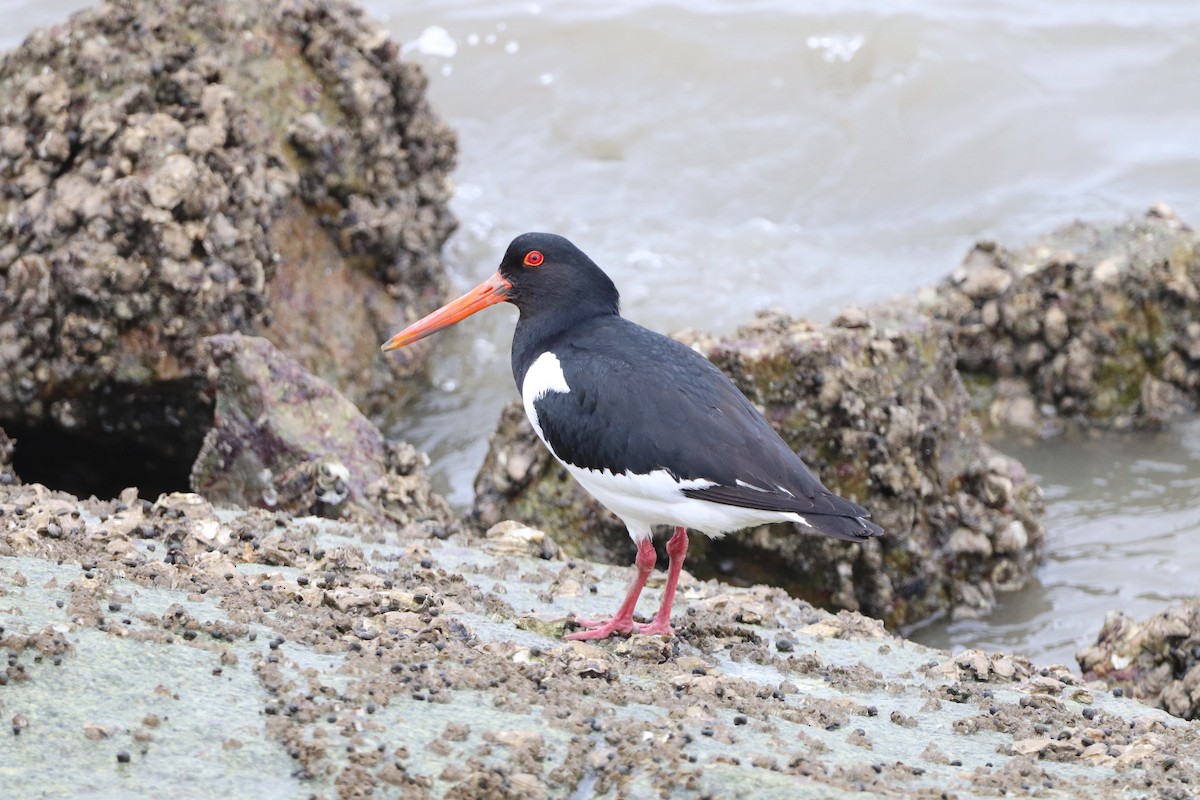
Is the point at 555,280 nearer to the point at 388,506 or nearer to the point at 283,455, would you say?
the point at 388,506

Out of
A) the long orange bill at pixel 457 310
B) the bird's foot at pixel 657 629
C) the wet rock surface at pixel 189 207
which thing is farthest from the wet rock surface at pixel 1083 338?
the bird's foot at pixel 657 629

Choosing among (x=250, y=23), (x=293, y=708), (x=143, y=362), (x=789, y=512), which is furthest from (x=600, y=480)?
(x=250, y=23)

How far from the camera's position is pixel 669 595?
16.4 feet

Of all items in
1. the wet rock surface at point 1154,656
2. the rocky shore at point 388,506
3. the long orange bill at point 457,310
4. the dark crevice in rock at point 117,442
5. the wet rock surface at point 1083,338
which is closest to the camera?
the rocky shore at point 388,506

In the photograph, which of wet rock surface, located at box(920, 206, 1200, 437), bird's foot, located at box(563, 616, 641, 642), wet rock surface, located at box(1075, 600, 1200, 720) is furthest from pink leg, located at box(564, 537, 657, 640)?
wet rock surface, located at box(920, 206, 1200, 437)

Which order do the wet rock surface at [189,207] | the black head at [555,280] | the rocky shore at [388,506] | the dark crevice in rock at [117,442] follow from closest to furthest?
the rocky shore at [388,506] < the black head at [555,280] < the wet rock surface at [189,207] < the dark crevice in rock at [117,442]

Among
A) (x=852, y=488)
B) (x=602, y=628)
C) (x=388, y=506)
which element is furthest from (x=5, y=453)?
(x=852, y=488)

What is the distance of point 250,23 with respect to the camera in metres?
8.14

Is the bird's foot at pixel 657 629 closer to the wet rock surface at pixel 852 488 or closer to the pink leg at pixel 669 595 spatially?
the pink leg at pixel 669 595

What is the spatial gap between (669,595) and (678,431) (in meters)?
0.67

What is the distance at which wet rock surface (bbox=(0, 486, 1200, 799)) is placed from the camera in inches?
130

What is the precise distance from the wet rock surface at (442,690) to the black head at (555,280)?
1.20 meters

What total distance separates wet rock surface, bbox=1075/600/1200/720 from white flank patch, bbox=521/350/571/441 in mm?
2636

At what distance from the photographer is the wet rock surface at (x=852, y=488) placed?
6762 millimetres
